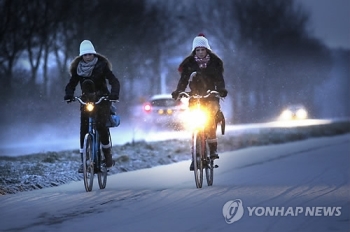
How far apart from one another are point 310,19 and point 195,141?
58.8m

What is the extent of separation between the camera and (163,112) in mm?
32812

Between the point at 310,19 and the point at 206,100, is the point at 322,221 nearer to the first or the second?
the point at 206,100

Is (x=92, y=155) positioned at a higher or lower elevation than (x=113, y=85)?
lower

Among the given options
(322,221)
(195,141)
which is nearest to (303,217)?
(322,221)

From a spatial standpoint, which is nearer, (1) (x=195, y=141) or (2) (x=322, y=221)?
(2) (x=322, y=221)

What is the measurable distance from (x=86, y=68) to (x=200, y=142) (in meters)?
1.67

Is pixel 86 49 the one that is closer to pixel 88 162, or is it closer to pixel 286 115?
pixel 88 162

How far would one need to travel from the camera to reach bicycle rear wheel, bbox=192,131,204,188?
12.5m

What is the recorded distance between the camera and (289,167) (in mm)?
16688

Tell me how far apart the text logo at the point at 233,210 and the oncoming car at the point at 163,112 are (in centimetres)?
2175

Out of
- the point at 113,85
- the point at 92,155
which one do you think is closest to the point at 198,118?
the point at 113,85

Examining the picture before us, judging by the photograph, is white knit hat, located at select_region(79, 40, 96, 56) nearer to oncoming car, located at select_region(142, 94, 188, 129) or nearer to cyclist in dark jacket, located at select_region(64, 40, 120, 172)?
cyclist in dark jacket, located at select_region(64, 40, 120, 172)

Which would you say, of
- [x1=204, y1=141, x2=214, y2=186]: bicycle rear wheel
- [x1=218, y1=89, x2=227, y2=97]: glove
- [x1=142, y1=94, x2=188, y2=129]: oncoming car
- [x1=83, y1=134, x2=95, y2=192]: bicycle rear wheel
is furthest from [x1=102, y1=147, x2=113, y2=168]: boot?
[x1=142, y1=94, x2=188, y2=129]: oncoming car

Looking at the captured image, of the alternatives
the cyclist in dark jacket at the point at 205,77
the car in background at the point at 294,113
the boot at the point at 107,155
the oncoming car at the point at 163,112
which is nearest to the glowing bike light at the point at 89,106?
the boot at the point at 107,155
